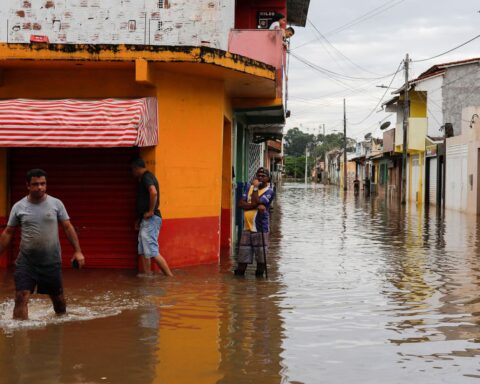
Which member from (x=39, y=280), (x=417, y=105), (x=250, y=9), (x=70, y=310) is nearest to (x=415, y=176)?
(x=417, y=105)

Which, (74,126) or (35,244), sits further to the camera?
(74,126)

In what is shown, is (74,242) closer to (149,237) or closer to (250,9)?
(149,237)

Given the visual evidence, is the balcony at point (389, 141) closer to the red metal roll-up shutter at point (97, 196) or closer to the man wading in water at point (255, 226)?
the red metal roll-up shutter at point (97, 196)

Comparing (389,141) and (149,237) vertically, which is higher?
(389,141)

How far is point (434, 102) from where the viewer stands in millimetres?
39469

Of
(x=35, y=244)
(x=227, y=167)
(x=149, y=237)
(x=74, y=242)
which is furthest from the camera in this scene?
(x=227, y=167)

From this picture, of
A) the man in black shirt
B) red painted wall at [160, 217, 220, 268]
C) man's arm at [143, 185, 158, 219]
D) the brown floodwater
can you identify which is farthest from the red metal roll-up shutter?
man's arm at [143, 185, 158, 219]

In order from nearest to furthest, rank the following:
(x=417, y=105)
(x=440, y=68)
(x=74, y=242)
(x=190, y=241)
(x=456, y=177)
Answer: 1. (x=74, y=242)
2. (x=190, y=241)
3. (x=456, y=177)
4. (x=440, y=68)
5. (x=417, y=105)

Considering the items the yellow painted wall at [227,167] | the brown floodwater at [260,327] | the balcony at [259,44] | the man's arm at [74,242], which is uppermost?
the balcony at [259,44]

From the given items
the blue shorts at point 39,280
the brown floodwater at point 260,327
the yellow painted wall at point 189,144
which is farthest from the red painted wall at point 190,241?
the blue shorts at point 39,280

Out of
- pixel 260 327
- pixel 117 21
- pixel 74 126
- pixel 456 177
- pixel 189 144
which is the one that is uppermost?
pixel 117 21

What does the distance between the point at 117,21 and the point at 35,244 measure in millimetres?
6499

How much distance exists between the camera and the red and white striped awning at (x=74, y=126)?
10.2 meters

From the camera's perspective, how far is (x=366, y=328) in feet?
23.6
